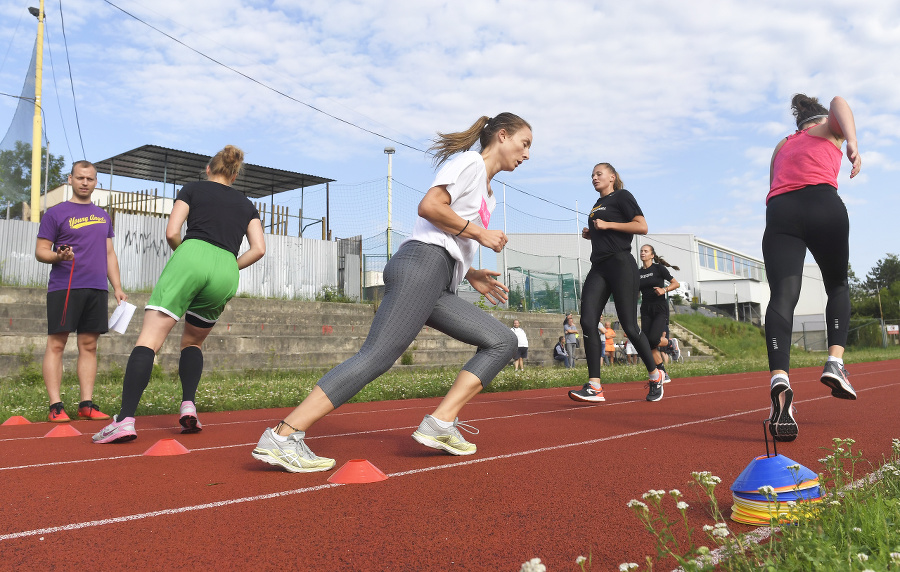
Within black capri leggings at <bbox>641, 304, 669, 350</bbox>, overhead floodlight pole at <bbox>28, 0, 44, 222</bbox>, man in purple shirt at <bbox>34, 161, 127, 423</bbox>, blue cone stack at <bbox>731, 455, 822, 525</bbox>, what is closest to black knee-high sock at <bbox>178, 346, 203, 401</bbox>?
man in purple shirt at <bbox>34, 161, 127, 423</bbox>

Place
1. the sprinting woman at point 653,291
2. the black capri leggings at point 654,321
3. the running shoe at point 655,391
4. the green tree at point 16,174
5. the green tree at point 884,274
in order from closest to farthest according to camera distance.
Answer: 1. the running shoe at point 655,391
2. the black capri leggings at point 654,321
3. the sprinting woman at point 653,291
4. the green tree at point 16,174
5. the green tree at point 884,274

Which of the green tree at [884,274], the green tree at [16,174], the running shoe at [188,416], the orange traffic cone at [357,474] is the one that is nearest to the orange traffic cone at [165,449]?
the running shoe at [188,416]

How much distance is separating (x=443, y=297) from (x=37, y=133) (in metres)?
15.6

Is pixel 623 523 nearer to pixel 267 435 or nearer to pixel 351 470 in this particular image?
pixel 351 470

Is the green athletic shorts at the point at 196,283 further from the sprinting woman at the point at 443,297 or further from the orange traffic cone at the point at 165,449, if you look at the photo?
the sprinting woman at the point at 443,297

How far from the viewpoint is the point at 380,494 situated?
8.99 feet

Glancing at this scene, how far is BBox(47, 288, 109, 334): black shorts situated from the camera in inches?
214

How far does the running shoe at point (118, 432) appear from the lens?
161 inches

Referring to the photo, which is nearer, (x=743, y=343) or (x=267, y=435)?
(x=267, y=435)

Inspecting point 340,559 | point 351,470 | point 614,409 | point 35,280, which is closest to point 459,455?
point 351,470

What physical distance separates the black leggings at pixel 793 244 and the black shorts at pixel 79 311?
494cm

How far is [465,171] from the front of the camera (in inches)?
136

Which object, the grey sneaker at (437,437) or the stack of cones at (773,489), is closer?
the stack of cones at (773,489)

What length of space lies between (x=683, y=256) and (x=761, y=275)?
44.5 feet
